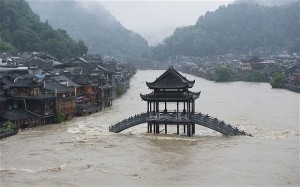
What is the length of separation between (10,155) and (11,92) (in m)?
16.6

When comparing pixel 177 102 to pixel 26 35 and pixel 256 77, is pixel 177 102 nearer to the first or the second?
pixel 26 35

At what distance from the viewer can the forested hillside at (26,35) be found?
107 meters

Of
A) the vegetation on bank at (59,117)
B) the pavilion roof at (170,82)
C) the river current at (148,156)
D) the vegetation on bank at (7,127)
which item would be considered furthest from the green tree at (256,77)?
the vegetation on bank at (7,127)

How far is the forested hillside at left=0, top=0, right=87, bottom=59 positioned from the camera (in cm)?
10712

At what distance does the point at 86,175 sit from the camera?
28.9m

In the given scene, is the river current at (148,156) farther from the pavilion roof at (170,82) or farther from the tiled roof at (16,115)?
the pavilion roof at (170,82)

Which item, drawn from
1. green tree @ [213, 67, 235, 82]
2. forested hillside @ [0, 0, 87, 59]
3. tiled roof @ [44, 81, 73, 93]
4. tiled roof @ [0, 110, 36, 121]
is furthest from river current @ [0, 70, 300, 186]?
green tree @ [213, 67, 235, 82]

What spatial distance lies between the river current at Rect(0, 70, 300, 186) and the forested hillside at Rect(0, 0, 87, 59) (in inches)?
2347

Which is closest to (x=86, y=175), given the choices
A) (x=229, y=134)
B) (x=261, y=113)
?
(x=229, y=134)

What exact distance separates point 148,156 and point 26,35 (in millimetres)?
79600

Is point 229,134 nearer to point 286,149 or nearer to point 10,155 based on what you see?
point 286,149

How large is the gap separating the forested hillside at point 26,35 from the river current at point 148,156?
59.6 meters

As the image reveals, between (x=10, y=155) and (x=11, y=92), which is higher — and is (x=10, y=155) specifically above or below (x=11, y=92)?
below

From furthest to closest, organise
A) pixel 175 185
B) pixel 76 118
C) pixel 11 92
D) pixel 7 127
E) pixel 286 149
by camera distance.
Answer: pixel 76 118, pixel 11 92, pixel 7 127, pixel 286 149, pixel 175 185
